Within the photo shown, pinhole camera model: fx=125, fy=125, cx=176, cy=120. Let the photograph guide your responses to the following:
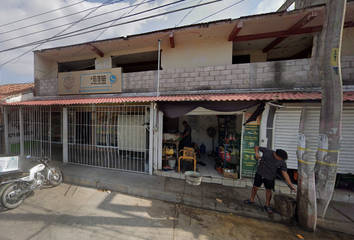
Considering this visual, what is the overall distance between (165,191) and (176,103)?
2.73 m

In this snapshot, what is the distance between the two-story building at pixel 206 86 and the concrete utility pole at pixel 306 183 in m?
1.02

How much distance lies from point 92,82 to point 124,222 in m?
5.65

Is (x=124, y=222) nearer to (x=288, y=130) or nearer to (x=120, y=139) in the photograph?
(x=120, y=139)

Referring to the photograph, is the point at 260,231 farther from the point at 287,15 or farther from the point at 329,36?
the point at 287,15

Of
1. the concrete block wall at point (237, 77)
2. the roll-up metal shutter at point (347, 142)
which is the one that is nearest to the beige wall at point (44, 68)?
the concrete block wall at point (237, 77)

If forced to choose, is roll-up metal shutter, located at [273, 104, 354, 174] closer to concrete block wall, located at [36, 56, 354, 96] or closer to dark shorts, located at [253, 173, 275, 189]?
concrete block wall, located at [36, 56, 354, 96]

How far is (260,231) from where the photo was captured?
2621 mm

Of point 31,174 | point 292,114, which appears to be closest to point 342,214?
point 292,114

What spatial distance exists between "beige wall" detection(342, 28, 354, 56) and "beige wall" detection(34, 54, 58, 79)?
42.2 feet

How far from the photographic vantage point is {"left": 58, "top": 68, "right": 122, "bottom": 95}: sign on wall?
5500 millimetres

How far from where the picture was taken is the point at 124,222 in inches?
106

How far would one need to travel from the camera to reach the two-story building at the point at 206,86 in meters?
3.88

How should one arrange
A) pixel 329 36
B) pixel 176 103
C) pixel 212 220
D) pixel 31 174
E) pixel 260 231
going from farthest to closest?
pixel 176 103
pixel 31 174
pixel 212 220
pixel 260 231
pixel 329 36

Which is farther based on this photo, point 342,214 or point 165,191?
point 165,191
